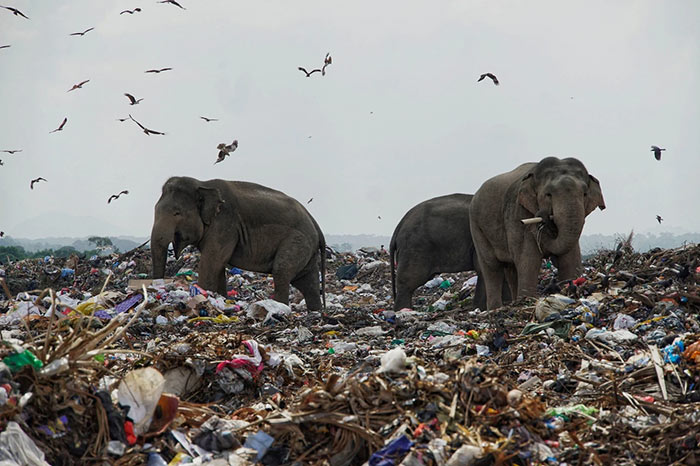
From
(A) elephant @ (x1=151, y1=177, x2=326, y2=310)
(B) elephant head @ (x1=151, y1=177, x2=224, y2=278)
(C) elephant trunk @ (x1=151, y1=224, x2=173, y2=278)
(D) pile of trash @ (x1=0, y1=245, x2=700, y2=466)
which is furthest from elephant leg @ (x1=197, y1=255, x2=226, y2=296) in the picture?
(D) pile of trash @ (x1=0, y1=245, x2=700, y2=466)

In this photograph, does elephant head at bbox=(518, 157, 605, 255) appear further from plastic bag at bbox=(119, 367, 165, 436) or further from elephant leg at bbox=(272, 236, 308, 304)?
plastic bag at bbox=(119, 367, 165, 436)

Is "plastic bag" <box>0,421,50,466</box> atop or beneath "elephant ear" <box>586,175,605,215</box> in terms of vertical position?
beneath

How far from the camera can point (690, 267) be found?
775 cm

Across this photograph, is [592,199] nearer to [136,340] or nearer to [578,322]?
[578,322]

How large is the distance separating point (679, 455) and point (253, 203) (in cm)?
907

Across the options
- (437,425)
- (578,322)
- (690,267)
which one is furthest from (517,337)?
(437,425)

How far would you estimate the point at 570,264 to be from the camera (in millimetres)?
8656

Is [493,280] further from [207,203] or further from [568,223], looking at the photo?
[207,203]

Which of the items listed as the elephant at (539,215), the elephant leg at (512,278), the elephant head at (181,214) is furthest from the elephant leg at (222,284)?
the elephant leg at (512,278)

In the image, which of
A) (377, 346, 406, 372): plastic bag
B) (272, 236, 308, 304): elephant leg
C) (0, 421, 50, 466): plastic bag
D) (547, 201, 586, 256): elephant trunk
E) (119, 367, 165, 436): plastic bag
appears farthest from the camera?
(272, 236, 308, 304): elephant leg

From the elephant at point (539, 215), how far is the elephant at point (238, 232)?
3.21 meters

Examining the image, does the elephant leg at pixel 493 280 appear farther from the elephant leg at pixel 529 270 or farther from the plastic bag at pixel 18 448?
the plastic bag at pixel 18 448

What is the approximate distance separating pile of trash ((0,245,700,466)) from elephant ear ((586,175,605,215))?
124 centimetres

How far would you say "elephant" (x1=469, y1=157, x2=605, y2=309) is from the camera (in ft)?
27.0
